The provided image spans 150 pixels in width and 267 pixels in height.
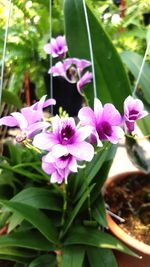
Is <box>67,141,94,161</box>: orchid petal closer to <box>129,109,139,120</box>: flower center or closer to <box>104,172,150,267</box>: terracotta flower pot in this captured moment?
<box>129,109,139,120</box>: flower center

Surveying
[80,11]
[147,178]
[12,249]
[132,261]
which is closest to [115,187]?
[147,178]

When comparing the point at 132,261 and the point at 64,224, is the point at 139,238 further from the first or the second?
the point at 64,224

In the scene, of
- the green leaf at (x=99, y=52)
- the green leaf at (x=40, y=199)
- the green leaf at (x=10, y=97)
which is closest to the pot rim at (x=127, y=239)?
the green leaf at (x=40, y=199)

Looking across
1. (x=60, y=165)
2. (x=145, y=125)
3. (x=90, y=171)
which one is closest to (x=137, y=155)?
(x=145, y=125)

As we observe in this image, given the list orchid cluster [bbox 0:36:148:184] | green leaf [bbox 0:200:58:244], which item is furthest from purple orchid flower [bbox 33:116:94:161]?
green leaf [bbox 0:200:58:244]

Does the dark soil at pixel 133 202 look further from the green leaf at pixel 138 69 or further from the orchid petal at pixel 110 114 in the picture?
the orchid petal at pixel 110 114
